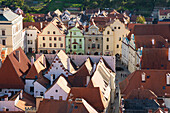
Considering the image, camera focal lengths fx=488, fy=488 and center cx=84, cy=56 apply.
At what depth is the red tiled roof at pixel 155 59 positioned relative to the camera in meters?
64.6

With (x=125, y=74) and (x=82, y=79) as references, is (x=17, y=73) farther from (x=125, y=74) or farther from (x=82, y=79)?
(x=125, y=74)

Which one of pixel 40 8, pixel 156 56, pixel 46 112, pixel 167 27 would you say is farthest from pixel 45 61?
pixel 40 8

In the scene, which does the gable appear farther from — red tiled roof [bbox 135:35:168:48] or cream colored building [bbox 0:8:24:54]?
red tiled roof [bbox 135:35:168:48]

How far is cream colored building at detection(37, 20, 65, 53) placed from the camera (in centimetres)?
8800

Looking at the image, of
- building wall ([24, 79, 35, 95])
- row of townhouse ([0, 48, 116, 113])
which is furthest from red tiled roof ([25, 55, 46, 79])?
building wall ([24, 79, 35, 95])

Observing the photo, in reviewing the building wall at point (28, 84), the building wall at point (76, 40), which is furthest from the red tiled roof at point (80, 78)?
the building wall at point (76, 40)

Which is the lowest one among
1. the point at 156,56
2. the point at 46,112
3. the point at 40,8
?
the point at 46,112

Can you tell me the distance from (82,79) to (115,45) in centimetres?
3071

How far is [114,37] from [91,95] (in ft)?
124

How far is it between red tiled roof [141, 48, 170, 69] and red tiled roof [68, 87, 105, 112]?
649 inches

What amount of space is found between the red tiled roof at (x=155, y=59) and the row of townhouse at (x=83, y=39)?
66.6 feet

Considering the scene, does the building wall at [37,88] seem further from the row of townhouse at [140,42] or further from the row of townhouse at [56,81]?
the row of townhouse at [140,42]

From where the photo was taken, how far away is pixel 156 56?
6544 cm

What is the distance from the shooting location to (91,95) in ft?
163
